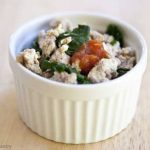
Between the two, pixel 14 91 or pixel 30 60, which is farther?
pixel 14 91

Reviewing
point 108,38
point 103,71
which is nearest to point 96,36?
point 108,38

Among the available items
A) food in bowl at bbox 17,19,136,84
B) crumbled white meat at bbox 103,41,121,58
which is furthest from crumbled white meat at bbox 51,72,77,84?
crumbled white meat at bbox 103,41,121,58

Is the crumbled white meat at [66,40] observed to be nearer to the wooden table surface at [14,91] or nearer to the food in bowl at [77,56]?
the food in bowl at [77,56]

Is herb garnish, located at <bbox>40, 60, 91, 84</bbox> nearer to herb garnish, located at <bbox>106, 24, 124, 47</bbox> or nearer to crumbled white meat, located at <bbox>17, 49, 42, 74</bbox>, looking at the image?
crumbled white meat, located at <bbox>17, 49, 42, 74</bbox>

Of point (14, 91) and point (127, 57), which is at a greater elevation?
point (127, 57)

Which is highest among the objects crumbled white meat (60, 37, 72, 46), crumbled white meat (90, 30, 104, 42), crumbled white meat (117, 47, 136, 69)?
crumbled white meat (60, 37, 72, 46)

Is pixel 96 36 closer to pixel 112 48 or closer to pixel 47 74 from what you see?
pixel 112 48
